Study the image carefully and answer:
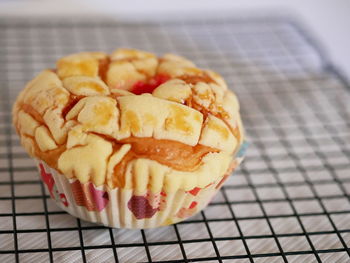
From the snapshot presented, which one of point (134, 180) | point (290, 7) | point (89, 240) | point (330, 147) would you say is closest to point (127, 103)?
point (134, 180)

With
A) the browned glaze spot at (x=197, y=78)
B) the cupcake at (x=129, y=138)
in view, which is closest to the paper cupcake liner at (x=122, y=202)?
the cupcake at (x=129, y=138)

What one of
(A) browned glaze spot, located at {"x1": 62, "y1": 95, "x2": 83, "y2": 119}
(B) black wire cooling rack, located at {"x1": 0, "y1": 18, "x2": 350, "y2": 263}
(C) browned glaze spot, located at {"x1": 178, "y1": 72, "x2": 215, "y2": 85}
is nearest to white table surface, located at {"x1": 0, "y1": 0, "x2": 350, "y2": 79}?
(B) black wire cooling rack, located at {"x1": 0, "y1": 18, "x2": 350, "y2": 263}

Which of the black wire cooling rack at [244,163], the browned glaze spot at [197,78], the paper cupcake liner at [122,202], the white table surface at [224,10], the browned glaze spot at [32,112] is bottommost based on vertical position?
the white table surface at [224,10]

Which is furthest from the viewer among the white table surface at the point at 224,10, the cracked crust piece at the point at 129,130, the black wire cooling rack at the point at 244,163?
the white table surface at the point at 224,10

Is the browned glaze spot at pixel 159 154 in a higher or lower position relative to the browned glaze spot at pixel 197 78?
lower

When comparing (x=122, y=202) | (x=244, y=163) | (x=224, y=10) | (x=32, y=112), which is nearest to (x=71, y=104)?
(x=32, y=112)

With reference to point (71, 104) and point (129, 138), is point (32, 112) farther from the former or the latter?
point (129, 138)

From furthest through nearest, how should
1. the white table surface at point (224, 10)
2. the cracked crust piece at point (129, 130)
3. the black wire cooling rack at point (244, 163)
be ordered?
1. the white table surface at point (224, 10)
2. the black wire cooling rack at point (244, 163)
3. the cracked crust piece at point (129, 130)

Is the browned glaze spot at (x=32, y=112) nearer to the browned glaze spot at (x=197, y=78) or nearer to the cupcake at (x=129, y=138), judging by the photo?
the cupcake at (x=129, y=138)

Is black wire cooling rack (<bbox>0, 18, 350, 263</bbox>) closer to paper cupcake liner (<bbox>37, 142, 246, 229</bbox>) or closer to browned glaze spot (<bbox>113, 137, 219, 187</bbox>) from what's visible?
paper cupcake liner (<bbox>37, 142, 246, 229</bbox>)
